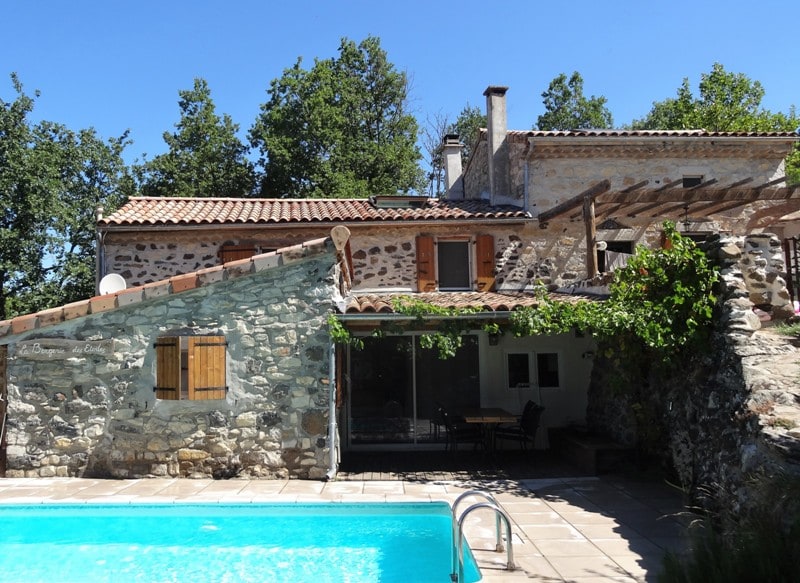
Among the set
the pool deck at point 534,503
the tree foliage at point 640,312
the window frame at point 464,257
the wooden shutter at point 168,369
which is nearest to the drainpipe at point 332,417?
the pool deck at point 534,503

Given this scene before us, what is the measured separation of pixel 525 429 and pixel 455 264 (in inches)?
166

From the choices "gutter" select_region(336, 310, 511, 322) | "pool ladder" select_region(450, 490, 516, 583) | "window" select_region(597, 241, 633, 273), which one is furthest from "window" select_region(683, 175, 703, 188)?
"pool ladder" select_region(450, 490, 516, 583)

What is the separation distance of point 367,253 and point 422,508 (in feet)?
21.5

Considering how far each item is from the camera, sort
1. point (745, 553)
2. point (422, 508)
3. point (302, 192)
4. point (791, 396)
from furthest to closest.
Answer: point (302, 192) < point (422, 508) < point (791, 396) < point (745, 553)

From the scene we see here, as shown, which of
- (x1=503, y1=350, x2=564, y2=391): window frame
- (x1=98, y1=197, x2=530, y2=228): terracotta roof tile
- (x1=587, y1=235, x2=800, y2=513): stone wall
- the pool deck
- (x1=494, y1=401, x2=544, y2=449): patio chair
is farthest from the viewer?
(x1=98, y1=197, x2=530, y2=228): terracotta roof tile

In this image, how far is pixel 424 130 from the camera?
1068 inches

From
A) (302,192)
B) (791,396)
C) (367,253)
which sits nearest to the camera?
(791,396)

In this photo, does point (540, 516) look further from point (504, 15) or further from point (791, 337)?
point (504, 15)

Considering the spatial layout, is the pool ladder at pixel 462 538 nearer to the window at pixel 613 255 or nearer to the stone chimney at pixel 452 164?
the window at pixel 613 255

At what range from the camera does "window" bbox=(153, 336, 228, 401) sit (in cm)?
805

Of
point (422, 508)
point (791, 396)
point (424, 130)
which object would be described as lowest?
point (422, 508)

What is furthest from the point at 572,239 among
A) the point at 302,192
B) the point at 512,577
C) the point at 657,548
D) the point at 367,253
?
the point at 302,192

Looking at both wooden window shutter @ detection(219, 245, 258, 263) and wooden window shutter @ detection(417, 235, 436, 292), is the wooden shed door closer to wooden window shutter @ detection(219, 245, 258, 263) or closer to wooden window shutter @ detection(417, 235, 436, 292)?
wooden window shutter @ detection(219, 245, 258, 263)

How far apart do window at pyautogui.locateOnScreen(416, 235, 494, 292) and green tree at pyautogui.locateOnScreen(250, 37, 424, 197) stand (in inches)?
367
